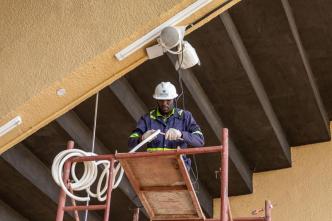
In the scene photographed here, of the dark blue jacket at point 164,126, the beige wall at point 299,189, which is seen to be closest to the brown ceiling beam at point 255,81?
the beige wall at point 299,189

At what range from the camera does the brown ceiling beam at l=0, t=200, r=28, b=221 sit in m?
13.0

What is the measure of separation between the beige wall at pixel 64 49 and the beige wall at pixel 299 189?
269 inches

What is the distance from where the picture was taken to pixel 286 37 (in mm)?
12062

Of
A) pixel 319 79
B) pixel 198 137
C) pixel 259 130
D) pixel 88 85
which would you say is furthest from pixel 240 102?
pixel 88 85

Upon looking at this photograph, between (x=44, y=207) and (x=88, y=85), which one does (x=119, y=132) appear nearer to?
(x=44, y=207)

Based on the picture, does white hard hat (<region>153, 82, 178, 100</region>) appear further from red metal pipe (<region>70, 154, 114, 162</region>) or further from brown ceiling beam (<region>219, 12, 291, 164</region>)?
brown ceiling beam (<region>219, 12, 291, 164</region>)

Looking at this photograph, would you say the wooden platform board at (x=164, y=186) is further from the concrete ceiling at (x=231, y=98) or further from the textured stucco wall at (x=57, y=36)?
the concrete ceiling at (x=231, y=98)

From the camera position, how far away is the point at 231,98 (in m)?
12.9

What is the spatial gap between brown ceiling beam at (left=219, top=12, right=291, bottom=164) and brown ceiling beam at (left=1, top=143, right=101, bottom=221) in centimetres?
354

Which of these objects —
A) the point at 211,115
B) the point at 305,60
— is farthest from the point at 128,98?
the point at 305,60

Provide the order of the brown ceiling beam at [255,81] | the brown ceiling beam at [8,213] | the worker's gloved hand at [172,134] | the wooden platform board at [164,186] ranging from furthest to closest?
the brown ceiling beam at [8,213]
the brown ceiling beam at [255,81]
the worker's gloved hand at [172,134]
the wooden platform board at [164,186]

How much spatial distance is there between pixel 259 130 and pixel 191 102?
1.91 metres

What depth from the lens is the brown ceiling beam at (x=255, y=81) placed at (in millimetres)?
11546

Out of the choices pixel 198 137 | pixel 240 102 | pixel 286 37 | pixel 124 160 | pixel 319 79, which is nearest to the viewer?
pixel 124 160
